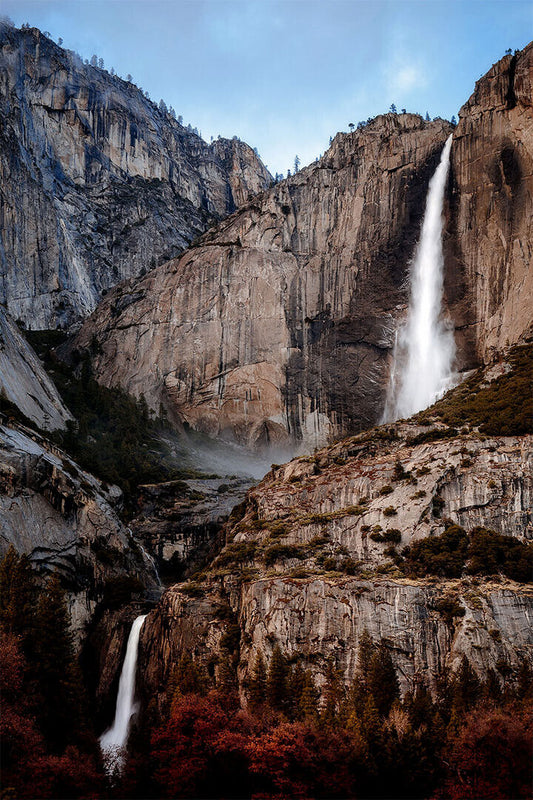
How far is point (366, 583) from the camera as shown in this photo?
4825cm

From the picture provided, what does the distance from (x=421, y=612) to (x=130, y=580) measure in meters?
29.3

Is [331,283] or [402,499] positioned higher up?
[331,283]

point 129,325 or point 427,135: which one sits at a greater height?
point 427,135

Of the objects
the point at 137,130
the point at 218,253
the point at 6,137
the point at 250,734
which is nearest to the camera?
the point at 250,734

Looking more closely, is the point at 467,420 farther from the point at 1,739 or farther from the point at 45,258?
the point at 45,258

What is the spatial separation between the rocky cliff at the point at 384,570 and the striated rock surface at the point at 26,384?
2865 cm

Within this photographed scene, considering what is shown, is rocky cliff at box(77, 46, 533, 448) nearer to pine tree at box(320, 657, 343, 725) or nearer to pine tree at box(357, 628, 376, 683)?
pine tree at box(357, 628, 376, 683)

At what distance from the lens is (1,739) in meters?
36.2

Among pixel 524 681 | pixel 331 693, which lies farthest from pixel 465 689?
pixel 331 693

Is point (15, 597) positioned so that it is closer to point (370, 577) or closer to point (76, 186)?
point (370, 577)

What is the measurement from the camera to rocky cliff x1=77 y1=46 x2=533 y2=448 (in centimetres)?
9031

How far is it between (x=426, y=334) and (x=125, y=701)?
59.2 meters

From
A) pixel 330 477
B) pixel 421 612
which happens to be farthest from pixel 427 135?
pixel 421 612

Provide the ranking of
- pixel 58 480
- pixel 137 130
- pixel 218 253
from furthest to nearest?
1. pixel 137 130
2. pixel 218 253
3. pixel 58 480
